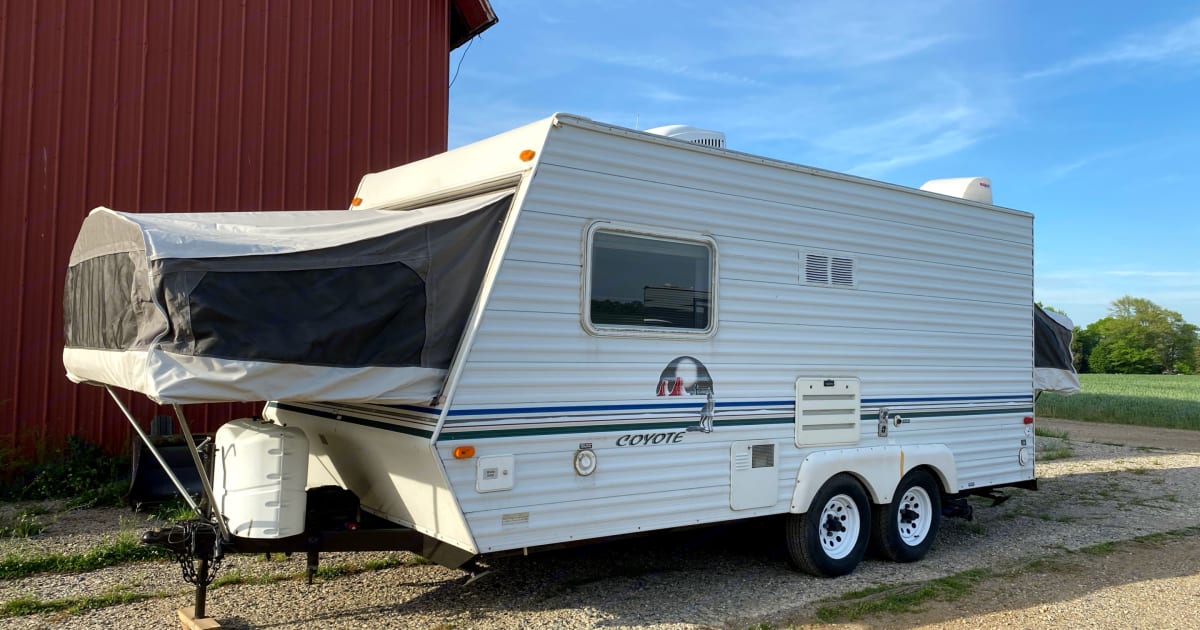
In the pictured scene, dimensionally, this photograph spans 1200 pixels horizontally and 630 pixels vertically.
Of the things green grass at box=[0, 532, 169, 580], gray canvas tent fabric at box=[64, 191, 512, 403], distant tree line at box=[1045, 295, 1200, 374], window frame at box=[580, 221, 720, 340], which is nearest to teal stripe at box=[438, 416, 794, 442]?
gray canvas tent fabric at box=[64, 191, 512, 403]

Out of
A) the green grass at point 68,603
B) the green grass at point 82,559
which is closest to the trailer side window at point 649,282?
the green grass at point 68,603

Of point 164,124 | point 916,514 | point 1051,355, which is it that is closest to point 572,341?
point 916,514

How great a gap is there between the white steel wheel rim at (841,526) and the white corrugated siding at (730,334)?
595 millimetres

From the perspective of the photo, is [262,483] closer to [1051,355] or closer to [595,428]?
[595,428]

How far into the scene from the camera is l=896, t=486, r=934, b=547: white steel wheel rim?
709 centimetres

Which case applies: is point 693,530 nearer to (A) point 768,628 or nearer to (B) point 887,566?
(A) point 768,628

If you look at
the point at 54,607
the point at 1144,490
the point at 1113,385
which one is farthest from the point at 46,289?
the point at 1113,385

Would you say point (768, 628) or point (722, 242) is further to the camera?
point (722, 242)

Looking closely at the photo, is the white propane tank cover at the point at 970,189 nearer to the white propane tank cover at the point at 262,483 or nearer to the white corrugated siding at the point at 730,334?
the white corrugated siding at the point at 730,334

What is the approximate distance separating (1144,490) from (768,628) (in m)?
8.24

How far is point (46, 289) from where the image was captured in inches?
344

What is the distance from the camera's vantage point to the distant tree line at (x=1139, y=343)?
6631cm

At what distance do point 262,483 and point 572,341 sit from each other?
73.1 inches

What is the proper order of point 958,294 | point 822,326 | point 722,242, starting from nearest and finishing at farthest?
1. point 722,242
2. point 822,326
3. point 958,294
